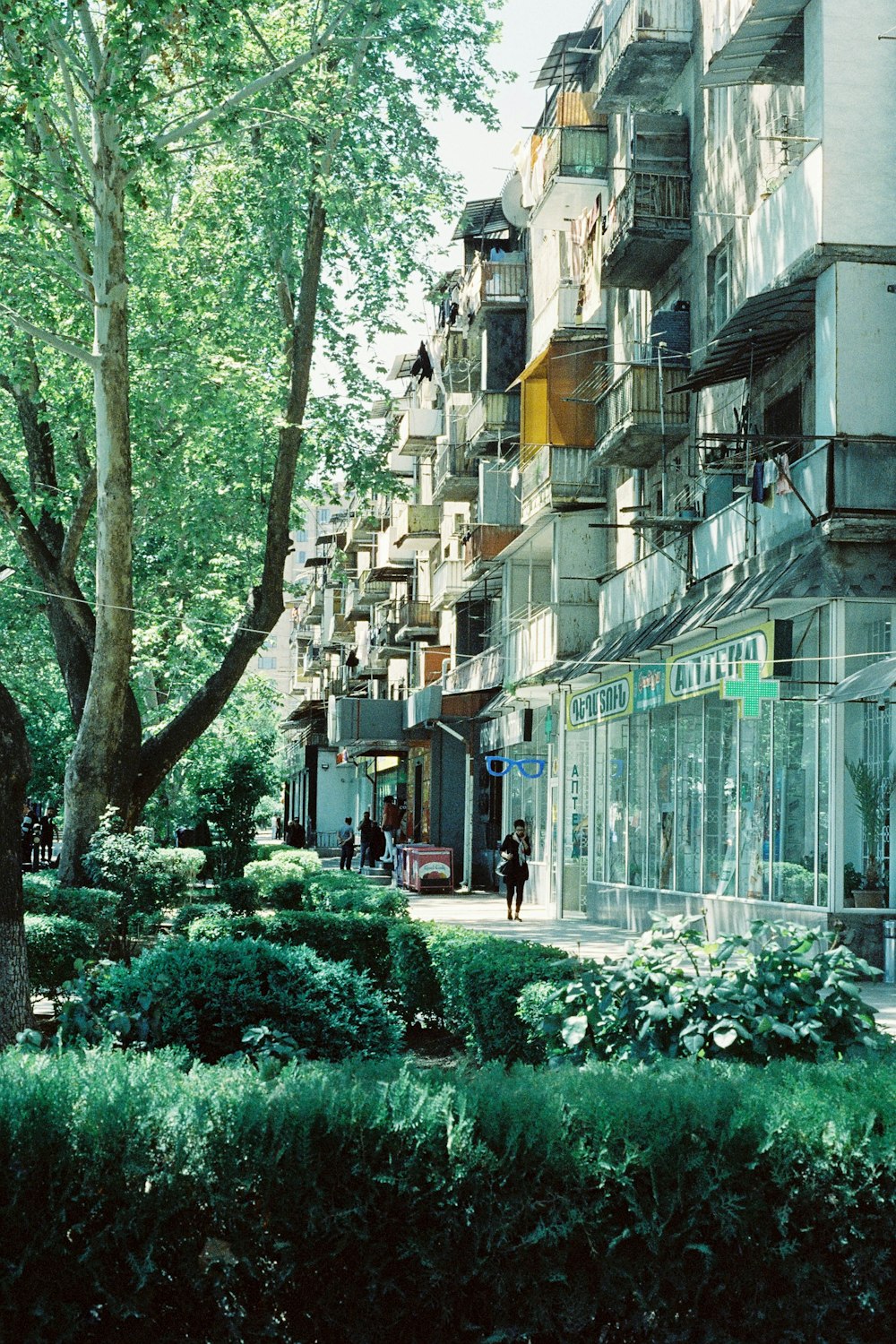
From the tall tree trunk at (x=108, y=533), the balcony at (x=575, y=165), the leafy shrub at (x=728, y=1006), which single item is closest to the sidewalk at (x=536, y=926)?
the tall tree trunk at (x=108, y=533)

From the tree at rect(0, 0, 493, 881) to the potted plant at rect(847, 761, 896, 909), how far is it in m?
8.84

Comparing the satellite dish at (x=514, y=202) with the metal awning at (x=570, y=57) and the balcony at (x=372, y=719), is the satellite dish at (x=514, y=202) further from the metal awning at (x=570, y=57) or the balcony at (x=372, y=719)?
the balcony at (x=372, y=719)

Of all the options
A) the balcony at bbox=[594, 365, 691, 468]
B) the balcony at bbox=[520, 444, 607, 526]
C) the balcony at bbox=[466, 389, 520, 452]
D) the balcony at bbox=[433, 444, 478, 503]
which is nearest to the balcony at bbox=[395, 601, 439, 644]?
the balcony at bbox=[433, 444, 478, 503]

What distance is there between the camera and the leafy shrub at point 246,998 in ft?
27.4

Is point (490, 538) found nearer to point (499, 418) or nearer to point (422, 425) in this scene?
point (499, 418)

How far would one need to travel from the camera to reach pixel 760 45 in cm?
1902

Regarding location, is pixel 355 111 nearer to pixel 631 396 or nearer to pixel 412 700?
pixel 631 396

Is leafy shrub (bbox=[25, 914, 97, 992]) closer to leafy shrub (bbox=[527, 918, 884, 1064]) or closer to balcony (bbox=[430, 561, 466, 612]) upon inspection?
leafy shrub (bbox=[527, 918, 884, 1064])

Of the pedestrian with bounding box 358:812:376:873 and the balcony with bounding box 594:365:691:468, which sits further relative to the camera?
the pedestrian with bounding box 358:812:376:873

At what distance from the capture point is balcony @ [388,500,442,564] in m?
47.3

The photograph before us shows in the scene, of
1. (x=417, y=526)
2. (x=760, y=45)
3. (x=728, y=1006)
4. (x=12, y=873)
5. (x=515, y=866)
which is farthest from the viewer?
(x=417, y=526)

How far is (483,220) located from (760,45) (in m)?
23.8

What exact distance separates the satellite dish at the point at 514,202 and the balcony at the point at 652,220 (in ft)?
36.1

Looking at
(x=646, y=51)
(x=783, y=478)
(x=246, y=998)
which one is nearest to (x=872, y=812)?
(x=783, y=478)
